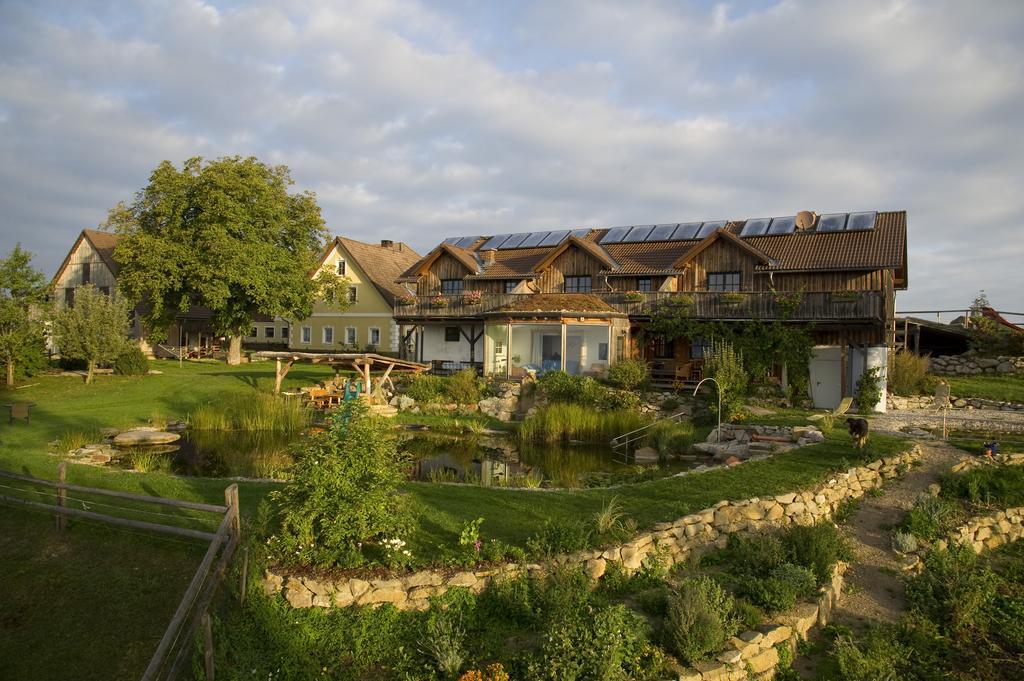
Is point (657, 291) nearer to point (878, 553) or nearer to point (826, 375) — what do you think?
point (826, 375)

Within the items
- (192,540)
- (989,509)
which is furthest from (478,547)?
(989,509)

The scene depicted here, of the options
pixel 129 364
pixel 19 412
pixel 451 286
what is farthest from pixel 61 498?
pixel 451 286

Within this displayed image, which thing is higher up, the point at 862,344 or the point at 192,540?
the point at 862,344

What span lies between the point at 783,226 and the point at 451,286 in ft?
53.7

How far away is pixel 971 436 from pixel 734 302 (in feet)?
33.2

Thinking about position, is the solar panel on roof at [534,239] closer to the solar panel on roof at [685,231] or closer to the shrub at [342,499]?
the solar panel on roof at [685,231]

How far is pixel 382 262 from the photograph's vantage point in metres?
42.8

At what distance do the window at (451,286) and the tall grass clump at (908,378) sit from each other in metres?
19.8

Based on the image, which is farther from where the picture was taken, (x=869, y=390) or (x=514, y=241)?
(x=514, y=241)

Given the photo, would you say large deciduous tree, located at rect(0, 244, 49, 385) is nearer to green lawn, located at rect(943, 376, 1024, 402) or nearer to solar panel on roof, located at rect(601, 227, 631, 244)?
solar panel on roof, located at rect(601, 227, 631, 244)

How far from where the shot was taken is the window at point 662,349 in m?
27.4

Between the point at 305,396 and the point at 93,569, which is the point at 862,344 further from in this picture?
the point at 93,569

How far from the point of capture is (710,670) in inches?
245

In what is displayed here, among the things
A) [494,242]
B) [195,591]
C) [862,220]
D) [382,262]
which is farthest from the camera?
[382,262]
